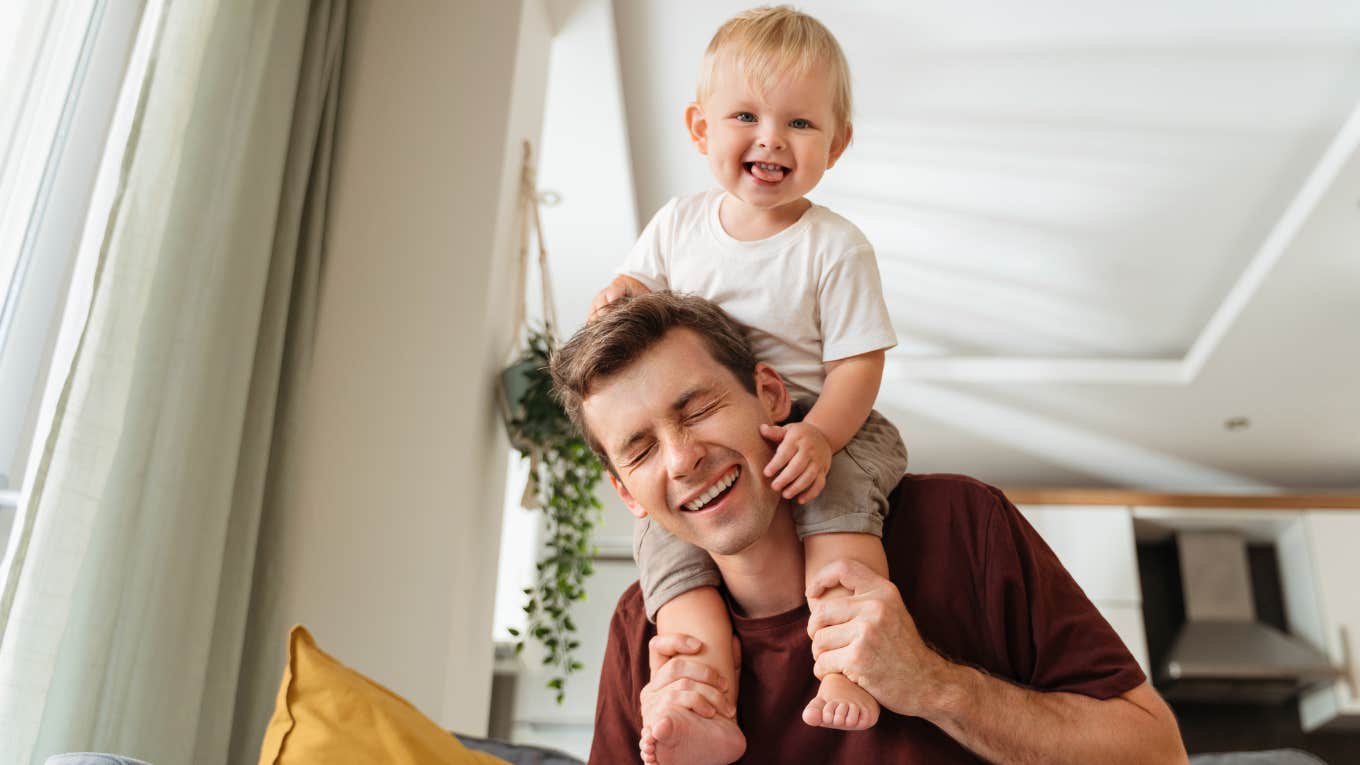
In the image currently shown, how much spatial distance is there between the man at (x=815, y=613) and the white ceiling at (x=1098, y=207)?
1857 mm

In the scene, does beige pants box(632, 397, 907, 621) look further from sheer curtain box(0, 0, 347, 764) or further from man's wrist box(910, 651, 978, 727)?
sheer curtain box(0, 0, 347, 764)

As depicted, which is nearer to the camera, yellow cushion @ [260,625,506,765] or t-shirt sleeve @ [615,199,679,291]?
yellow cushion @ [260,625,506,765]

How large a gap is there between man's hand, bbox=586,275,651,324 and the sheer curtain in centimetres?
66

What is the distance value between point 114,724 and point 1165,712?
1.32 metres

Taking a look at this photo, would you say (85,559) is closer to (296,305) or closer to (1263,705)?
(296,305)

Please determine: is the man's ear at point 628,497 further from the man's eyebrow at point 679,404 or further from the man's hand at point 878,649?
the man's hand at point 878,649

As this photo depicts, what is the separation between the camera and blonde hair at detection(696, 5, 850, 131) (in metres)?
1.42

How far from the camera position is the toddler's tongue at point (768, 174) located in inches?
56.5

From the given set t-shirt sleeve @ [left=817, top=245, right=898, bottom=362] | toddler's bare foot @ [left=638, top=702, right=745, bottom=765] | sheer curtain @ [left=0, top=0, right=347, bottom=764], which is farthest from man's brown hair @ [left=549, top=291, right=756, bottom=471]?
sheer curtain @ [left=0, top=0, right=347, bottom=764]

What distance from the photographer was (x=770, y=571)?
4.73ft

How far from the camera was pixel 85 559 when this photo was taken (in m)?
1.54

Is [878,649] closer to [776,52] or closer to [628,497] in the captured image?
[628,497]

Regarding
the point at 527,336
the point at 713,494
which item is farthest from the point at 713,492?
the point at 527,336

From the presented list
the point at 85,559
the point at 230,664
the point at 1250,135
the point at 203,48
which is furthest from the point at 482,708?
the point at 1250,135
